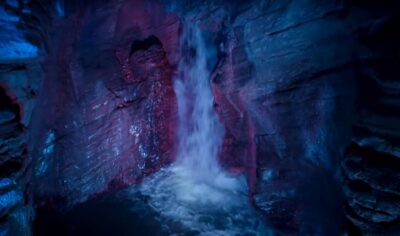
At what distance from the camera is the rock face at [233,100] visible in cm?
340

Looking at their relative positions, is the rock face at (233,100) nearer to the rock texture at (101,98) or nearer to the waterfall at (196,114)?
the rock texture at (101,98)

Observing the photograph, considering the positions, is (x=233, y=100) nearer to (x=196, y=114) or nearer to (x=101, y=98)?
(x=196, y=114)

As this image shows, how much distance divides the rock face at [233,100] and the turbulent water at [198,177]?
0.29 m

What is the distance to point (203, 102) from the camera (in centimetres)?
603

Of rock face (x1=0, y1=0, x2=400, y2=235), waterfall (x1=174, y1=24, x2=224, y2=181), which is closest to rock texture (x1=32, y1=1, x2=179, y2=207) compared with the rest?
Result: rock face (x1=0, y1=0, x2=400, y2=235)

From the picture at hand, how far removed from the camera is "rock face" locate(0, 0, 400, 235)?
3400 mm

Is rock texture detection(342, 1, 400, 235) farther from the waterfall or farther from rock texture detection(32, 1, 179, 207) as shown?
rock texture detection(32, 1, 179, 207)

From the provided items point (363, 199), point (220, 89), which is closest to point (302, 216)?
point (363, 199)

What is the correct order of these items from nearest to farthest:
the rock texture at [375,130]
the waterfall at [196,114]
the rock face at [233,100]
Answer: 1. the rock texture at [375,130]
2. the rock face at [233,100]
3. the waterfall at [196,114]

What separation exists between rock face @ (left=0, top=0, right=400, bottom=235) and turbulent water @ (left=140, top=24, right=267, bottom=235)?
29cm

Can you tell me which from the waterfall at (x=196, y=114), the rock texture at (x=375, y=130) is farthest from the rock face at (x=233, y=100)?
the waterfall at (x=196, y=114)

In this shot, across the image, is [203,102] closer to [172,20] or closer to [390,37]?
[172,20]

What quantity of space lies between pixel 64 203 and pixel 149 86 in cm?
278

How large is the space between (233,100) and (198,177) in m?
2.20
